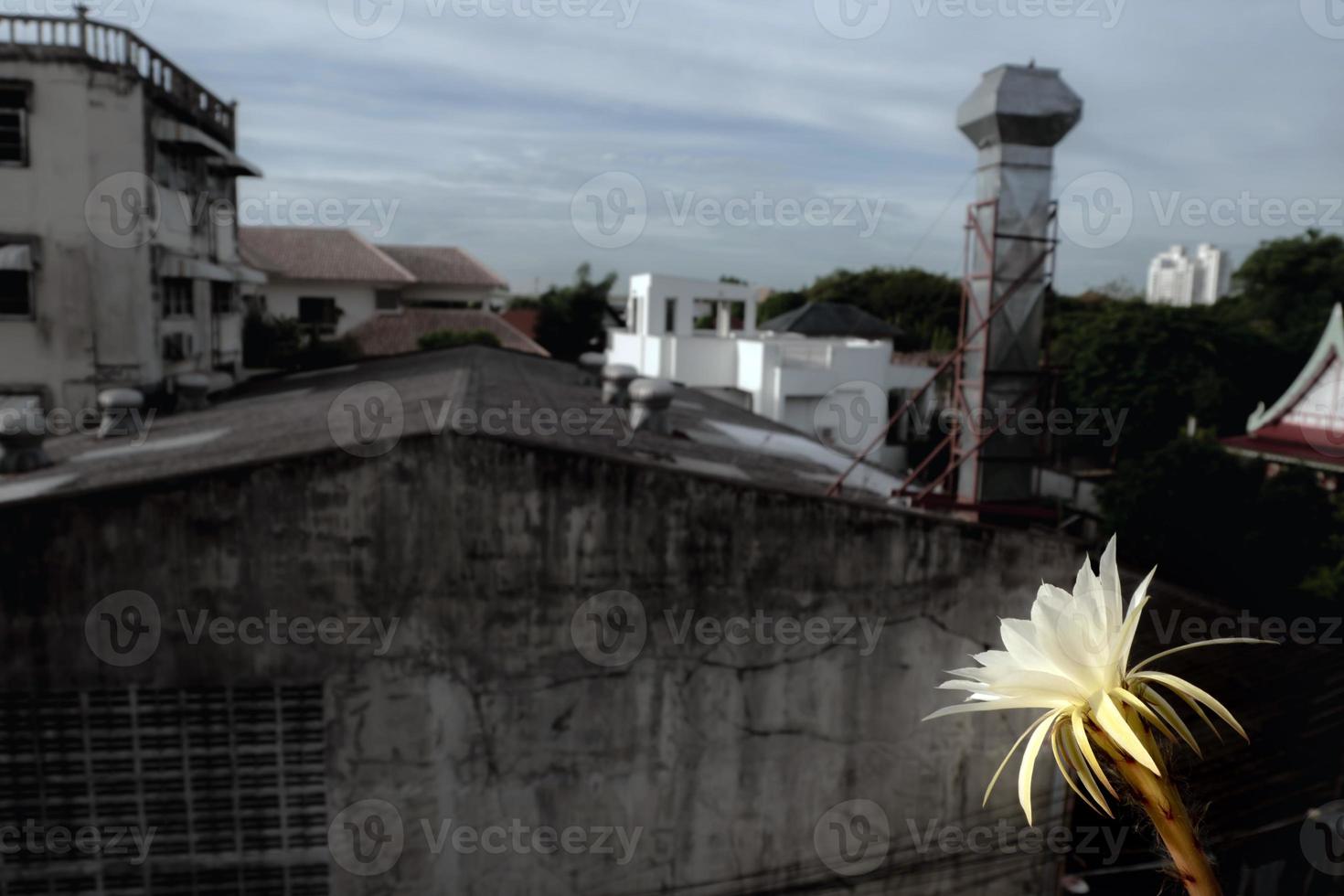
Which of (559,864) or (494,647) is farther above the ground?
(494,647)

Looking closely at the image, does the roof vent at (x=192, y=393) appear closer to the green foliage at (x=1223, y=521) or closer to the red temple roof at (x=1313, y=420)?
the green foliage at (x=1223, y=521)

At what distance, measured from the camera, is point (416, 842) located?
26.6 feet

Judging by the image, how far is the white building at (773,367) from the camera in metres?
27.3

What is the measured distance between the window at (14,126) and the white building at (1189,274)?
97.6m

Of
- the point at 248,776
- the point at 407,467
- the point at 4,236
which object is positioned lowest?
the point at 248,776

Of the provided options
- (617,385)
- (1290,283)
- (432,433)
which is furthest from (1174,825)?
(1290,283)

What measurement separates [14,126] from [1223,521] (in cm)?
2396

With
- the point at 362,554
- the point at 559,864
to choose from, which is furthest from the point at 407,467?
the point at 559,864

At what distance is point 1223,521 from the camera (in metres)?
21.0

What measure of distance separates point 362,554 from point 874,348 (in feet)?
72.3

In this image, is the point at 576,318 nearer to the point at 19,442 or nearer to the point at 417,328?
the point at 417,328

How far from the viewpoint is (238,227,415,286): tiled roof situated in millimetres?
38406

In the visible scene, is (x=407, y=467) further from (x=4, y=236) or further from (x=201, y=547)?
(x=4, y=236)

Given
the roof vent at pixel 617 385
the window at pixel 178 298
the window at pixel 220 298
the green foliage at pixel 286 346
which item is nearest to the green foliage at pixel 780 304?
the green foliage at pixel 286 346
